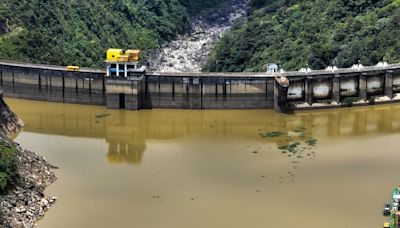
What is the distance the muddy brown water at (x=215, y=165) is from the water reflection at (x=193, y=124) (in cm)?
7

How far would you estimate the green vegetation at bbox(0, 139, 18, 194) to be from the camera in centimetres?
3072

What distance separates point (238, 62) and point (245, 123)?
2305 centimetres

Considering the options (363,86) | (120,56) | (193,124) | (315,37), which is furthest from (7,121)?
(315,37)

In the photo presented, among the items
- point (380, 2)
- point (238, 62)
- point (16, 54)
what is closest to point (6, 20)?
point (16, 54)

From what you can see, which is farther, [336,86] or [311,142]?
[336,86]

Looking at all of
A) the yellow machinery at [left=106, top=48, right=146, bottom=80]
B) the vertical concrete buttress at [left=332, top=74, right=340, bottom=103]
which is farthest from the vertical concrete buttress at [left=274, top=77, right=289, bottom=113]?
the yellow machinery at [left=106, top=48, right=146, bottom=80]

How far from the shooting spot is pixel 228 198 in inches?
1326

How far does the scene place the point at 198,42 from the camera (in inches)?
3428

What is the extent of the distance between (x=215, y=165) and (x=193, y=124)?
8.41 metres

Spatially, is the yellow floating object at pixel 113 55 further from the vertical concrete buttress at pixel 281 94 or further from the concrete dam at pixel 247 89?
the vertical concrete buttress at pixel 281 94

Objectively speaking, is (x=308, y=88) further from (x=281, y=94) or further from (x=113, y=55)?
(x=113, y=55)

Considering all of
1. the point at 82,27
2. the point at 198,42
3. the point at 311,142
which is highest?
the point at 82,27

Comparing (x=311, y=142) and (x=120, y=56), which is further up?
(x=120, y=56)

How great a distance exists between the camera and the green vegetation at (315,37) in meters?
56.4
